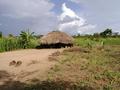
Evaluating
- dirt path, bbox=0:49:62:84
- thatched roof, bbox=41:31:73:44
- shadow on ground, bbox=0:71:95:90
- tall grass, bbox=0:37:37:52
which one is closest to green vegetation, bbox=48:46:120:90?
shadow on ground, bbox=0:71:95:90

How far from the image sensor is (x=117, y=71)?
11102 mm

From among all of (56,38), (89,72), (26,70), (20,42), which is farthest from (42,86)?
(20,42)

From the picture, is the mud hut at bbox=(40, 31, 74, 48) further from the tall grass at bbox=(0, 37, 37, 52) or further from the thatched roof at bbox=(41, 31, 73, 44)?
the tall grass at bbox=(0, 37, 37, 52)

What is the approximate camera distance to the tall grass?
21.9m

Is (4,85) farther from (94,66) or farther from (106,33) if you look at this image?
(106,33)

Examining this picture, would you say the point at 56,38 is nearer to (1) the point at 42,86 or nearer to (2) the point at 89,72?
(2) the point at 89,72

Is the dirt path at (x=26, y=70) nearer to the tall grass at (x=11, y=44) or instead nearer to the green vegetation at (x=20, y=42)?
the tall grass at (x=11, y=44)

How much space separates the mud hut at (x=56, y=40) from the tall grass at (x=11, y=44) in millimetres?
1150

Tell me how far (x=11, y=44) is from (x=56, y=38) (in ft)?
11.2

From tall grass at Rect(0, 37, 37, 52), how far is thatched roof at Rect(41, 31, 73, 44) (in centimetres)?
134

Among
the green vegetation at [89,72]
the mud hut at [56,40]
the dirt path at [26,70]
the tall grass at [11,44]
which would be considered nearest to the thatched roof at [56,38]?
the mud hut at [56,40]

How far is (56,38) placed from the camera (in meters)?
22.5

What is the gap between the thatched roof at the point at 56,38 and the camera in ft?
72.9

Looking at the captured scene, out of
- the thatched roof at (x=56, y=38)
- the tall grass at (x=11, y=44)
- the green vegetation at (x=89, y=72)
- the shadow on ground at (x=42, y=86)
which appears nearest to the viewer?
the shadow on ground at (x=42, y=86)
